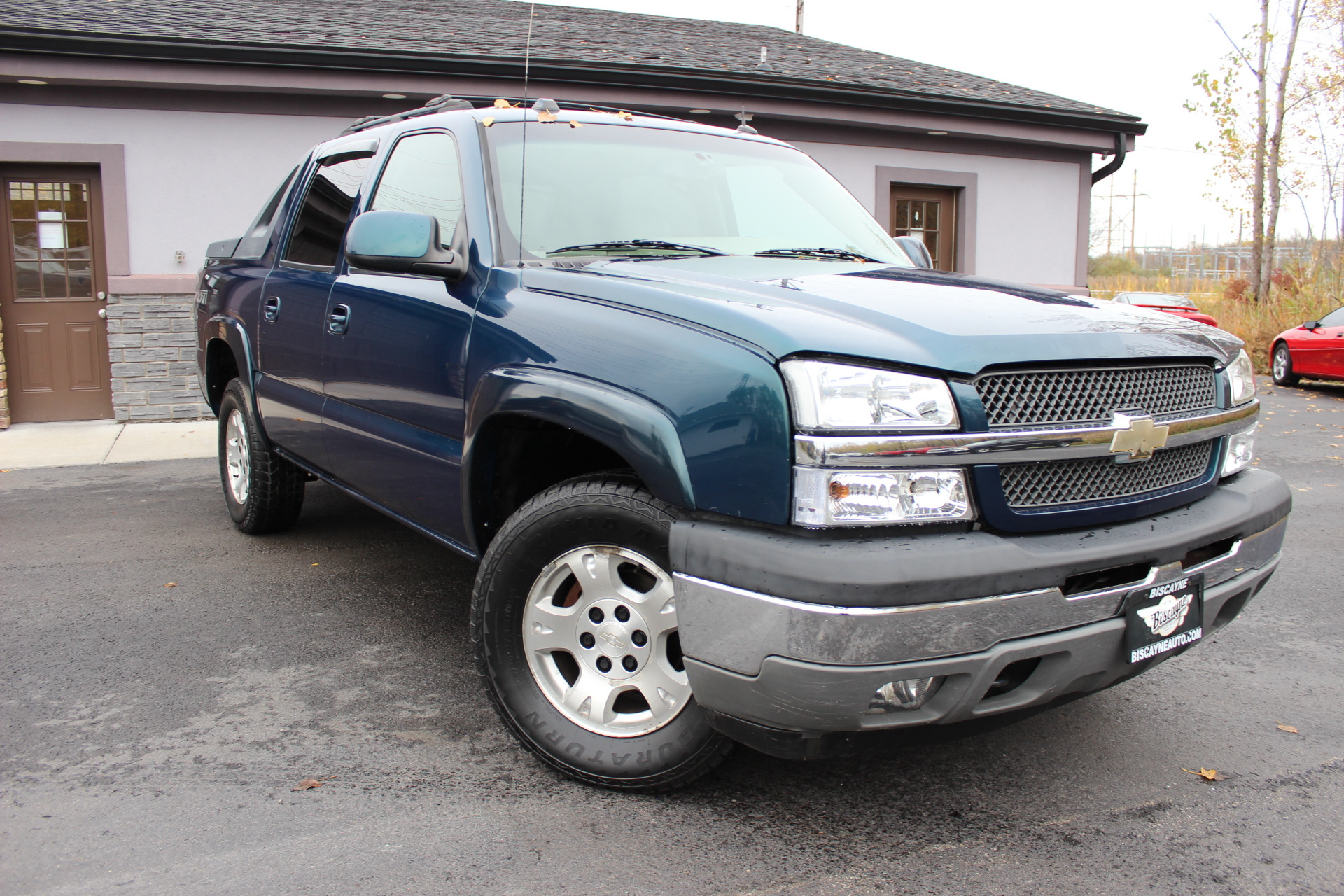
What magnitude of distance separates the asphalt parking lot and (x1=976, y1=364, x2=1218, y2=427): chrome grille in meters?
0.98

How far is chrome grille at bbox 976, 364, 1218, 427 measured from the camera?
220 centimetres

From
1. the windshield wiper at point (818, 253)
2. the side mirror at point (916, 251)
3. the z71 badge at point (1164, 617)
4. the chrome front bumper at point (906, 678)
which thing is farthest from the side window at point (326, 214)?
the z71 badge at point (1164, 617)

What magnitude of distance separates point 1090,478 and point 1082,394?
0.65 feet

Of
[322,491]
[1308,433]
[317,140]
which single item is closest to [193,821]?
[322,491]

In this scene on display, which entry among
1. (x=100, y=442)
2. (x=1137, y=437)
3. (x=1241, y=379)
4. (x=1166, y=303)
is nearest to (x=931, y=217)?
(x=1166, y=303)

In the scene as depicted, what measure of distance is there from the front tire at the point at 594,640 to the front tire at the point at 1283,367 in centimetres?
1595

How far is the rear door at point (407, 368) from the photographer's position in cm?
310

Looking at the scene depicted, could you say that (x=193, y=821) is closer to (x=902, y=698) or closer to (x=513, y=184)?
(x=902, y=698)

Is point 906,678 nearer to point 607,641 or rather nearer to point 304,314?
point 607,641

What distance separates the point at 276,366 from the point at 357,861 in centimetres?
262

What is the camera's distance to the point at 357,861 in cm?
235

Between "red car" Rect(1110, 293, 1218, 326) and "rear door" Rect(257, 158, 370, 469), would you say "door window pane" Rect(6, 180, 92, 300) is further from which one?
"red car" Rect(1110, 293, 1218, 326)

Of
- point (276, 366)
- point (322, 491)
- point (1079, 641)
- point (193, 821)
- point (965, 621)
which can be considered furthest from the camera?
point (322, 491)

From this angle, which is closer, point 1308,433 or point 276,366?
point 276,366
